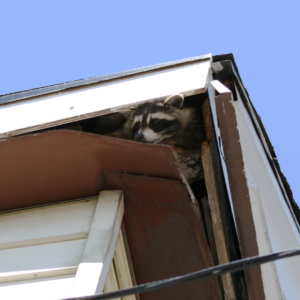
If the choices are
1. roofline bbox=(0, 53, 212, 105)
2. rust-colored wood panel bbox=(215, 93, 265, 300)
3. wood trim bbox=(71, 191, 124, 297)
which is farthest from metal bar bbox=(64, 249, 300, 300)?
roofline bbox=(0, 53, 212, 105)

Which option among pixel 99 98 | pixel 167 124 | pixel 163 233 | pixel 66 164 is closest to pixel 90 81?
pixel 99 98

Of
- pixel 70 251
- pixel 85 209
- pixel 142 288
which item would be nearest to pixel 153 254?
pixel 85 209

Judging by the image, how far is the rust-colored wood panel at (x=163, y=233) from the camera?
75.4 inches

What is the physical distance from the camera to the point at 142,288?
96 cm

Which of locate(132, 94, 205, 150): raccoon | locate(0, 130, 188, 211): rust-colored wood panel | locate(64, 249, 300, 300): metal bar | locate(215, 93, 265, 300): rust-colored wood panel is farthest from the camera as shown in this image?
locate(132, 94, 205, 150): raccoon

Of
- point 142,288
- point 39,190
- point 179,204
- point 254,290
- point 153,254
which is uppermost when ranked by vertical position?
point 39,190

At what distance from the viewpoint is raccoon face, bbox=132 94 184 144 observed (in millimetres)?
3333

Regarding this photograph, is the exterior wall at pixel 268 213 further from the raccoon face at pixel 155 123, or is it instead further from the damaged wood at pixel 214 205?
the raccoon face at pixel 155 123

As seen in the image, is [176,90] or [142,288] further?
[176,90]

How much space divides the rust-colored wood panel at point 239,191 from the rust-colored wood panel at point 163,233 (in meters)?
0.27

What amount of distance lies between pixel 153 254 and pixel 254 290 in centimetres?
49

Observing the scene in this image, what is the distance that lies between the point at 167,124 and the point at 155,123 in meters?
0.16

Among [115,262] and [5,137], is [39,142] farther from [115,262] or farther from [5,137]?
[115,262]

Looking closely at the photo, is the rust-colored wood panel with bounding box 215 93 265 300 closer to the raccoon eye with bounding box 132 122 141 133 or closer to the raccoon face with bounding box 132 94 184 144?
the raccoon face with bounding box 132 94 184 144
